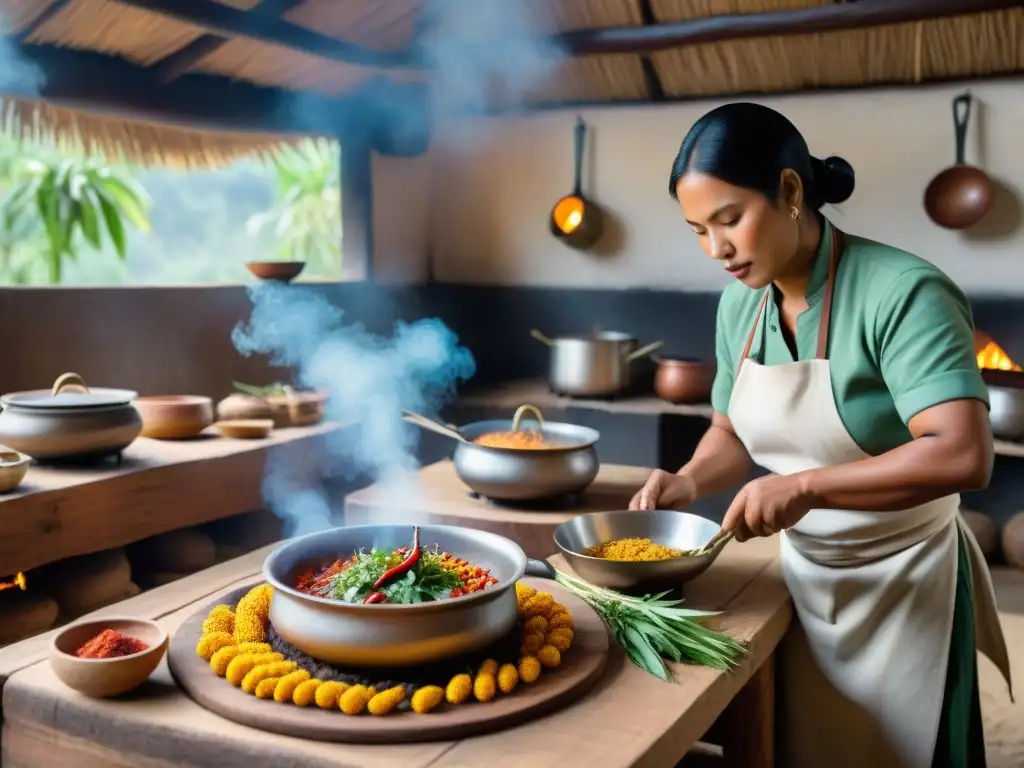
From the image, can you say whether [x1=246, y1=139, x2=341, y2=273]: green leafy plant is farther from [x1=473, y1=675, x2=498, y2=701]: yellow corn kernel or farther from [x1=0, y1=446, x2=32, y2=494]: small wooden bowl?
[x1=473, y1=675, x2=498, y2=701]: yellow corn kernel

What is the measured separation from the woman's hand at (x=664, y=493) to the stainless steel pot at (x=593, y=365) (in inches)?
113

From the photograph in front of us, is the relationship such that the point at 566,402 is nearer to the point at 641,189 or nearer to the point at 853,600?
the point at 641,189

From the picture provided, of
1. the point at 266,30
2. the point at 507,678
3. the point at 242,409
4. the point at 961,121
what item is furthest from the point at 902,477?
the point at 961,121

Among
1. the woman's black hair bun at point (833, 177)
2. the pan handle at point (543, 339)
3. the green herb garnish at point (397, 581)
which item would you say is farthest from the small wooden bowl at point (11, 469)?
the pan handle at point (543, 339)

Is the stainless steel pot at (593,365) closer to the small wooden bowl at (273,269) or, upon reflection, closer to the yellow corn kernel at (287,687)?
the small wooden bowl at (273,269)

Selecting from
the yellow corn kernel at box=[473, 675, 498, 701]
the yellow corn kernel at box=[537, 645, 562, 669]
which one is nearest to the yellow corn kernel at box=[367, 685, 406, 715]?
the yellow corn kernel at box=[473, 675, 498, 701]

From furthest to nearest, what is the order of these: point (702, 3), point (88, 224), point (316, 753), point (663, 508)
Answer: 1. point (88, 224)
2. point (702, 3)
3. point (663, 508)
4. point (316, 753)

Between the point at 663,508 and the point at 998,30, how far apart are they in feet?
12.2

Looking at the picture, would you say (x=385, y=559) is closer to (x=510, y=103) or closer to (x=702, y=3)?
(x=702, y=3)

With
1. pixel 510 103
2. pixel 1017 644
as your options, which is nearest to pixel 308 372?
pixel 510 103

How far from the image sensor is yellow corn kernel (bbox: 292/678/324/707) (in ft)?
4.37

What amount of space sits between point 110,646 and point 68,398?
6.12 ft

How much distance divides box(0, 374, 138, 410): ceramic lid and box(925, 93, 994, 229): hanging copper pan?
13.2 feet

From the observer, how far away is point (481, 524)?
2746 mm
